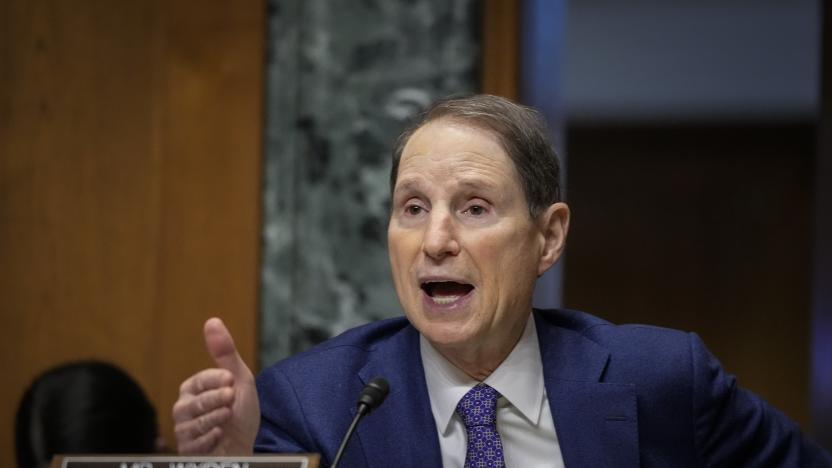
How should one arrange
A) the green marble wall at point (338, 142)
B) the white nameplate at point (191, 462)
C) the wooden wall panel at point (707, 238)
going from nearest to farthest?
the white nameplate at point (191, 462)
the green marble wall at point (338, 142)
the wooden wall panel at point (707, 238)

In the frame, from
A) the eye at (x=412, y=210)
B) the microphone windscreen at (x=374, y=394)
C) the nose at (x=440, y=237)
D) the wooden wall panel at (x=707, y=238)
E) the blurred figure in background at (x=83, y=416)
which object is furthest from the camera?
the wooden wall panel at (x=707, y=238)

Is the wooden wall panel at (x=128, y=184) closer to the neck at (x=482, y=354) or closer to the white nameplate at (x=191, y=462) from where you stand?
the neck at (x=482, y=354)

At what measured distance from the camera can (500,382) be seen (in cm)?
232

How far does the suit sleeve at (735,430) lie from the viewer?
2363mm

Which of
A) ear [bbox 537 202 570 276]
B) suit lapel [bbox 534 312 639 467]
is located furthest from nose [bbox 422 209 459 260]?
suit lapel [bbox 534 312 639 467]

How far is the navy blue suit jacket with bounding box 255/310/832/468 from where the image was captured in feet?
7.40

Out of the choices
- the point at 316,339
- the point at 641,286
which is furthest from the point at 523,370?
the point at 641,286

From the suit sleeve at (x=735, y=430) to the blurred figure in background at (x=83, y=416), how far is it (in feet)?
4.05

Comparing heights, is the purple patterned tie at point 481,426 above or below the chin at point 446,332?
below

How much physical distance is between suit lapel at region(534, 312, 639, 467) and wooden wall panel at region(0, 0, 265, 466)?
170cm

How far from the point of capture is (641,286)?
5734 millimetres

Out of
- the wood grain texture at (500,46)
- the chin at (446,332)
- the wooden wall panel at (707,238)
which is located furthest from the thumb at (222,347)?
the wooden wall panel at (707,238)

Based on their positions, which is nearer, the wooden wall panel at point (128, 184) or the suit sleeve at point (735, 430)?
the suit sleeve at point (735, 430)

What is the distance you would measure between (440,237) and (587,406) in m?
0.44
